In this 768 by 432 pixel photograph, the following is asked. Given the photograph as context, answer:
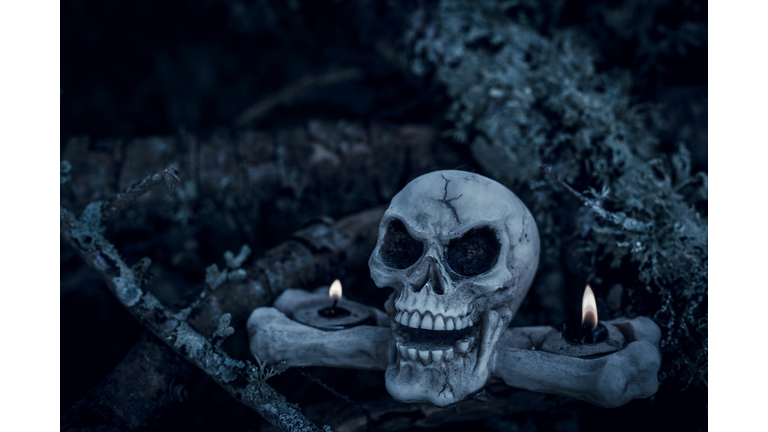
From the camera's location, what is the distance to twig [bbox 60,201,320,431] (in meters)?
1.09

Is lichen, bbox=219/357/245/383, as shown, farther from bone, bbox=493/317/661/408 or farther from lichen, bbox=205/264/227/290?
bone, bbox=493/317/661/408

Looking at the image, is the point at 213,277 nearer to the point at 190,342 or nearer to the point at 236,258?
the point at 236,258

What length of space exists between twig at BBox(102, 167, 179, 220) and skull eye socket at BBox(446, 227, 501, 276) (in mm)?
677

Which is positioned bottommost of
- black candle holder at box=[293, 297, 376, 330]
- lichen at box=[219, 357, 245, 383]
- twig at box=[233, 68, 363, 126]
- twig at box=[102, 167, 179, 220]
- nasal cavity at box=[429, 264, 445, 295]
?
lichen at box=[219, 357, 245, 383]

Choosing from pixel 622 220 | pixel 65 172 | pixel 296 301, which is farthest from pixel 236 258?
pixel 622 220

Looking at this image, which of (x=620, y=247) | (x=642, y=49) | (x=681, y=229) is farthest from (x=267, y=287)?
(x=642, y=49)

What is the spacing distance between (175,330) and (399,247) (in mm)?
584

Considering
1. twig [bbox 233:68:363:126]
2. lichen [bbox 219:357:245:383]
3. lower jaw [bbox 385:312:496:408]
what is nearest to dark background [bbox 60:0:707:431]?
twig [bbox 233:68:363:126]

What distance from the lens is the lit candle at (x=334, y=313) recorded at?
4.12 feet

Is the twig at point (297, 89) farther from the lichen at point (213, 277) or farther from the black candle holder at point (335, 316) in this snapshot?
the black candle holder at point (335, 316)

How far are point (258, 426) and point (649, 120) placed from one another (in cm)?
169

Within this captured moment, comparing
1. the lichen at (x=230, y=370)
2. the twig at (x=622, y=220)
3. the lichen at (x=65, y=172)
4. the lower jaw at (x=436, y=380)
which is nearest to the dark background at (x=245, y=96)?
the twig at (x=622, y=220)

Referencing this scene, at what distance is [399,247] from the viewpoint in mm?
1183

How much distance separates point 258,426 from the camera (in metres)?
1.31
